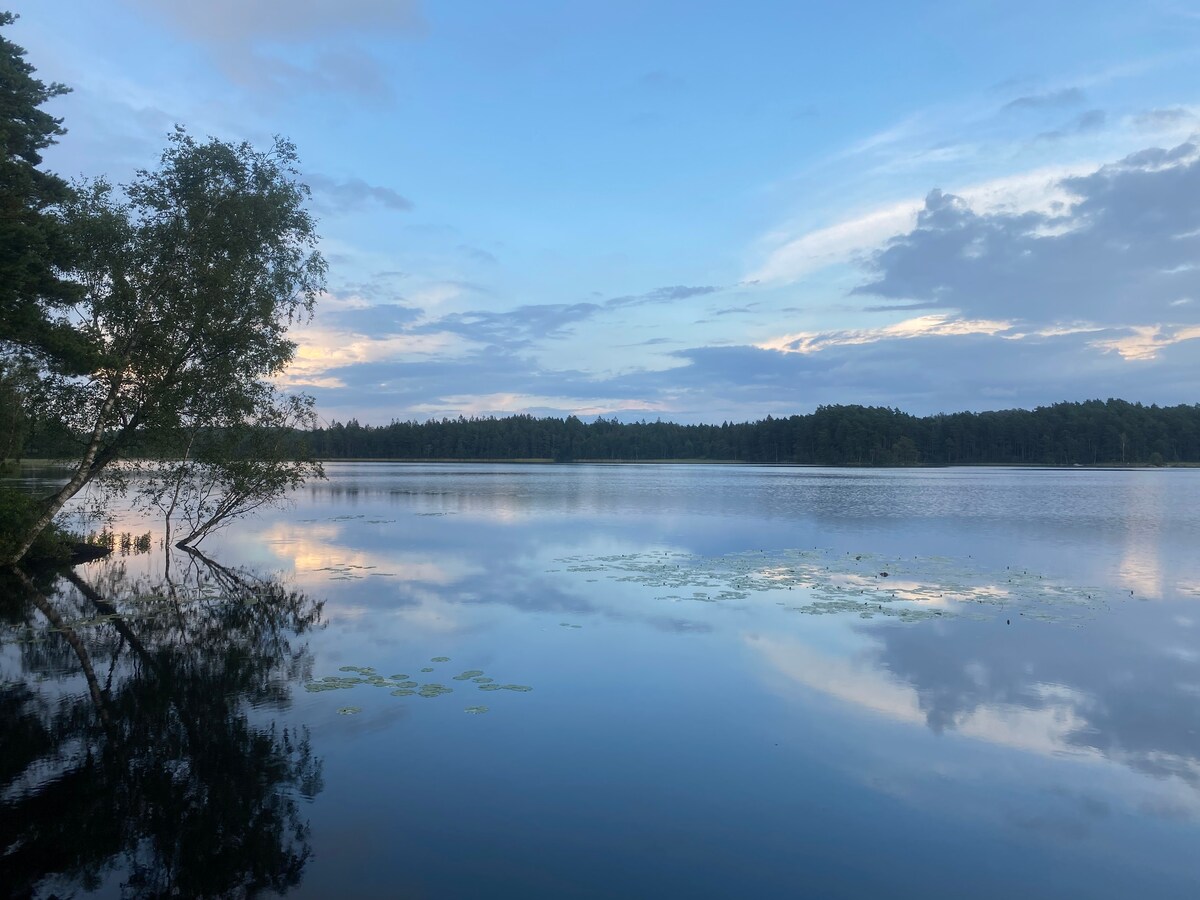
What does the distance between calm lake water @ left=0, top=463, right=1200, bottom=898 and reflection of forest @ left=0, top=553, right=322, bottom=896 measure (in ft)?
0.12

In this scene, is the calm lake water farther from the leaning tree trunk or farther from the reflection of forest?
the leaning tree trunk

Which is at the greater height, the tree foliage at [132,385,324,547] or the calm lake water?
the tree foliage at [132,385,324,547]

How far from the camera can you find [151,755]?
8148 mm

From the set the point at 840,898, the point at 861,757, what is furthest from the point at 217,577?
the point at 840,898

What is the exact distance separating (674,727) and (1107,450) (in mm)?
138620

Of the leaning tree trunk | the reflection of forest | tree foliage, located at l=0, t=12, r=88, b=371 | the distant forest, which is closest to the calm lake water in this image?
the reflection of forest

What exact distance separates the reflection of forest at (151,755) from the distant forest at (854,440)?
118497 mm

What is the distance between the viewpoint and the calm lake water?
6375mm

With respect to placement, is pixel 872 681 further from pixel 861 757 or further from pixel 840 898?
pixel 840 898

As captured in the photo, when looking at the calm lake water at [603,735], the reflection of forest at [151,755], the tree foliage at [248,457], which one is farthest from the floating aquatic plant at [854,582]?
the tree foliage at [248,457]

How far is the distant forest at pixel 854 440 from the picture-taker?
12444cm

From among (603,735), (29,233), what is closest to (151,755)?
(603,735)

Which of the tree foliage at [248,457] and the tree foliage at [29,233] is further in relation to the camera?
the tree foliage at [248,457]

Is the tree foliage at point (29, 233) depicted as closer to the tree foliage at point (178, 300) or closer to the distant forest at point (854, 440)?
the tree foliage at point (178, 300)
